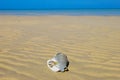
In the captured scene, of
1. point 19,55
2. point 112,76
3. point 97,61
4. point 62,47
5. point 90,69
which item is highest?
point 62,47

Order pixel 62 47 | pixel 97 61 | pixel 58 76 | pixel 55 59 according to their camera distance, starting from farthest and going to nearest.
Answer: pixel 62 47 → pixel 97 61 → pixel 55 59 → pixel 58 76

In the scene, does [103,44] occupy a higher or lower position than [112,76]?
higher

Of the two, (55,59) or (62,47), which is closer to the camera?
(55,59)

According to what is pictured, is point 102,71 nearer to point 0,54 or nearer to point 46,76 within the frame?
point 46,76

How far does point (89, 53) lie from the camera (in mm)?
4355

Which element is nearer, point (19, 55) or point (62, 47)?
point (19, 55)

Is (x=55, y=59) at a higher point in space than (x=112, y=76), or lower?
higher

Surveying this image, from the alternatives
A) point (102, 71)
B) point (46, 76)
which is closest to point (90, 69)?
point (102, 71)

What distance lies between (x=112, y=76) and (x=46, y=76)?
91cm

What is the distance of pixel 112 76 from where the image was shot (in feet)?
10.5

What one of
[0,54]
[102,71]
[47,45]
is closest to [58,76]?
[102,71]

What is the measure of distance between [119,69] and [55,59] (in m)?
0.97

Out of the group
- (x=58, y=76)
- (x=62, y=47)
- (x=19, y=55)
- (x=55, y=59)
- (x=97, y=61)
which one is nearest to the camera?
(x=58, y=76)

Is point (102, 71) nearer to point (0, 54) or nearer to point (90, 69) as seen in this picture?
point (90, 69)
